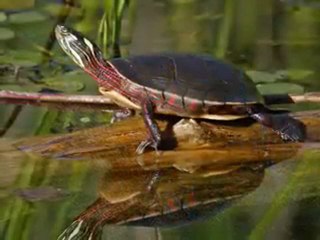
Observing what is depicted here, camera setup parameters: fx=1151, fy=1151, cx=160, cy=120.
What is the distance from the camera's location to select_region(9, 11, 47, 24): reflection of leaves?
541 centimetres

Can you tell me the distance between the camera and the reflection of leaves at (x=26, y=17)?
5.41m

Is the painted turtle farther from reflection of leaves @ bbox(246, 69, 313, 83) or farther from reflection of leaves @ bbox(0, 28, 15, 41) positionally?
reflection of leaves @ bbox(0, 28, 15, 41)

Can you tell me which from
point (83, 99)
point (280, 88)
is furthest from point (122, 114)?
point (280, 88)

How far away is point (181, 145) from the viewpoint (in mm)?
3352

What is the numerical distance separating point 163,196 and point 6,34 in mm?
2214

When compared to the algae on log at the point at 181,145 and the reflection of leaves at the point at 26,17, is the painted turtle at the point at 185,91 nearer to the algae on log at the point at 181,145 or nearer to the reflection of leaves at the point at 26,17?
the algae on log at the point at 181,145

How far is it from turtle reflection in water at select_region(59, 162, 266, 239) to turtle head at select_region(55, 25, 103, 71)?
440 millimetres

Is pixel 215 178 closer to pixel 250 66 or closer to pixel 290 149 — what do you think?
pixel 290 149

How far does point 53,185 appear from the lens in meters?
3.20

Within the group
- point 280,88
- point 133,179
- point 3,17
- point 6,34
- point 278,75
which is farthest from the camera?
point 3,17

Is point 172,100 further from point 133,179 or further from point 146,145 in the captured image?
point 133,179

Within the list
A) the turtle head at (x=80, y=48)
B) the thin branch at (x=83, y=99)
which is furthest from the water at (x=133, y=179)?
the turtle head at (x=80, y=48)

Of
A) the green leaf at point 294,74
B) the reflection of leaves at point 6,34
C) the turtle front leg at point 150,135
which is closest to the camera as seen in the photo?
the turtle front leg at point 150,135

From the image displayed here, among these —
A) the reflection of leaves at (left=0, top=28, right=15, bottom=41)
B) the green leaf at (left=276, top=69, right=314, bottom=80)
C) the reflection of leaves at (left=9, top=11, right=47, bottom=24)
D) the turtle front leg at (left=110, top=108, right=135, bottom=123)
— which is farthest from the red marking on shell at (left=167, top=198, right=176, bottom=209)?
the reflection of leaves at (left=9, top=11, right=47, bottom=24)
